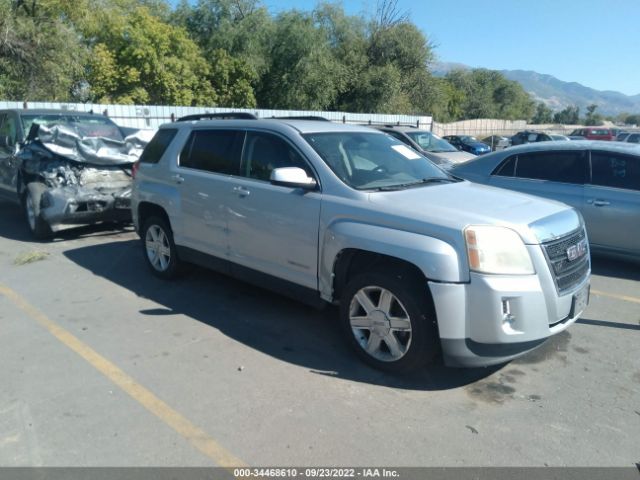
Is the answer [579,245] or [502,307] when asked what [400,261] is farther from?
[579,245]

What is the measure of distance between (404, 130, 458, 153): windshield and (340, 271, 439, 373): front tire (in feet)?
34.6

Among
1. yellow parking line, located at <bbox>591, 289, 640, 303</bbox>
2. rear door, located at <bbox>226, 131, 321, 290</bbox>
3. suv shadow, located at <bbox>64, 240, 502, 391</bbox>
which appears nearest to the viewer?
suv shadow, located at <bbox>64, 240, 502, 391</bbox>

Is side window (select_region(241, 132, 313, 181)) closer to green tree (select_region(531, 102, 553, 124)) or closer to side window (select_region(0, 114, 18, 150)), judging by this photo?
side window (select_region(0, 114, 18, 150))

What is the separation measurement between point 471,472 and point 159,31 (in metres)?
31.6

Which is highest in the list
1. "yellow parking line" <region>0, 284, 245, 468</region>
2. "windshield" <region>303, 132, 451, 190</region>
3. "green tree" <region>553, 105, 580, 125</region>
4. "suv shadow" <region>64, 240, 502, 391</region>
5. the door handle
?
"green tree" <region>553, 105, 580, 125</region>

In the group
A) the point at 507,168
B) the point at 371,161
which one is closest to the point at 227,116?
the point at 371,161

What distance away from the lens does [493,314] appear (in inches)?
138

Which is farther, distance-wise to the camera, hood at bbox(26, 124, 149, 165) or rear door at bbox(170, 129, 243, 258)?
hood at bbox(26, 124, 149, 165)

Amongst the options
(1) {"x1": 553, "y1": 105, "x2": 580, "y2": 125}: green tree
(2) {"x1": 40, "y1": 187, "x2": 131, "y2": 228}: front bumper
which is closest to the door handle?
(2) {"x1": 40, "y1": 187, "x2": 131, "y2": 228}: front bumper

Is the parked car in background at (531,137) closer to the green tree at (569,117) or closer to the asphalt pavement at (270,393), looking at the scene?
the asphalt pavement at (270,393)

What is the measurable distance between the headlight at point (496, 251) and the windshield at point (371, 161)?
1.05 meters

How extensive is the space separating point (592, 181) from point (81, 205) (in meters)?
7.05

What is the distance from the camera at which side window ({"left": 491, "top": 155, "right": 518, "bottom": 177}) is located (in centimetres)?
764

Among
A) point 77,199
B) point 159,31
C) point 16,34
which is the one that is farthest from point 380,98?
point 77,199
